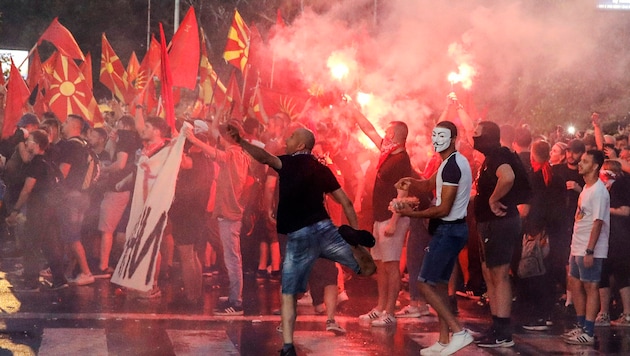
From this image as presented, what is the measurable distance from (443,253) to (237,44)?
910 cm

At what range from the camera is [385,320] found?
931cm

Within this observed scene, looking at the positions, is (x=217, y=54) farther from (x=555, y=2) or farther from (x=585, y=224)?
(x=585, y=224)

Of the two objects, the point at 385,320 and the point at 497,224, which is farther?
the point at 385,320

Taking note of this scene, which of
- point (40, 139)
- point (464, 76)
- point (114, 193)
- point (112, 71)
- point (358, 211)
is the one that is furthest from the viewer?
point (112, 71)

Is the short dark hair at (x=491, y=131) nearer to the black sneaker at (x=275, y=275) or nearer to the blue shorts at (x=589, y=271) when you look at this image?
the blue shorts at (x=589, y=271)

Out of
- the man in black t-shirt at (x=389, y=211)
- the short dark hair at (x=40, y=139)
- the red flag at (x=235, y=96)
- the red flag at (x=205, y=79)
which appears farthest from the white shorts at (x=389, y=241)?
the red flag at (x=205, y=79)

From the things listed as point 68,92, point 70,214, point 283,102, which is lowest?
point 70,214

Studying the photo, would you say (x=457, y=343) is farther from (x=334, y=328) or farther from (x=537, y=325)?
(x=537, y=325)

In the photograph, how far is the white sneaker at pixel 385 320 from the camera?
927cm

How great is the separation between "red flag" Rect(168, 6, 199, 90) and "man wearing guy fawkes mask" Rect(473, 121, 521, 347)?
7.83 m

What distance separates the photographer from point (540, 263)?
32.3 feet

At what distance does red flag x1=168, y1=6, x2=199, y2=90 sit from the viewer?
1546 cm

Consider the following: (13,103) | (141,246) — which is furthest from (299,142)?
(13,103)

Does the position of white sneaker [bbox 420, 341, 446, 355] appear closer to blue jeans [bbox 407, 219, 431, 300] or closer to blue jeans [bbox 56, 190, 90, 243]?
blue jeans [bbox 407, 219, 431, 300]
